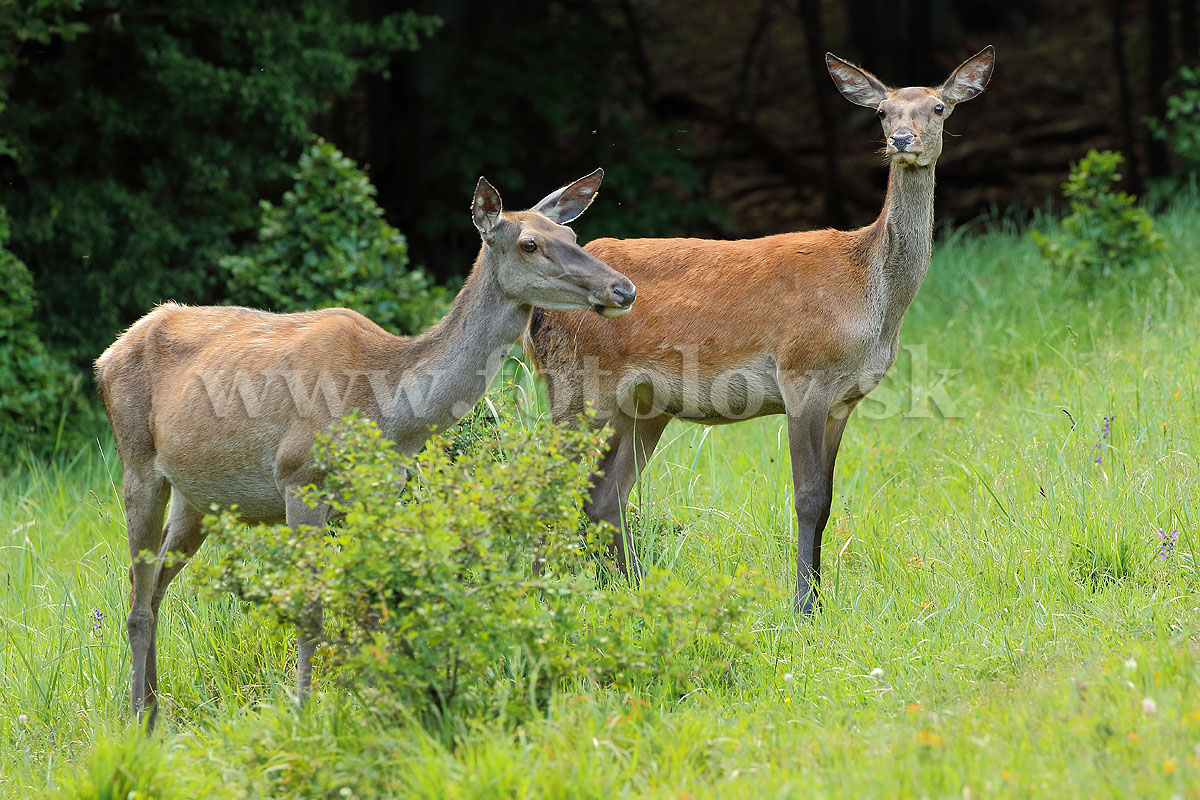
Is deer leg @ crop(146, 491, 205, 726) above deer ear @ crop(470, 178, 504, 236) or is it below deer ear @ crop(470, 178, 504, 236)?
below

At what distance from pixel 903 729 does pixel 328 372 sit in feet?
7.96

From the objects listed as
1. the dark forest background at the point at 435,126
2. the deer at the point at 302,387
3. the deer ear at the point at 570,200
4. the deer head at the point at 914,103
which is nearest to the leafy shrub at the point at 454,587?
the deer at the point at 302,387

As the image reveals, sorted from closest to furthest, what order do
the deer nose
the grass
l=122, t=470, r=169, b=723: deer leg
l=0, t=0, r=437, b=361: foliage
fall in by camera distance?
the grass → the deer nose → l=122, t=470, r=169, b=723: deer leg → l=0, t=0, r=437, b=361: foliage

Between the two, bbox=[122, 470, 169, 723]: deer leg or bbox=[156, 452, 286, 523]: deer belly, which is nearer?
bbox=[156, 452, 286, 523]: deer belly

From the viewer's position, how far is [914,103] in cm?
589

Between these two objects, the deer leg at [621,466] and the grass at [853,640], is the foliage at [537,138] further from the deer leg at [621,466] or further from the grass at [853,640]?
the deer leg at [621,466]

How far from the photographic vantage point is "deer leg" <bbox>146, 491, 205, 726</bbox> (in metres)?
5.36

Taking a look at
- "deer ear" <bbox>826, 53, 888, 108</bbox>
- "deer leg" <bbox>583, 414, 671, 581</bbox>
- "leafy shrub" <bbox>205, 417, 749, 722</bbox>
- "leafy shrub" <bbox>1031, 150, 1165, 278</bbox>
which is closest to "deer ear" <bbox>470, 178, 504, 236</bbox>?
"leafy shrub" <bbox>205, 417, 749, 722</bbox>

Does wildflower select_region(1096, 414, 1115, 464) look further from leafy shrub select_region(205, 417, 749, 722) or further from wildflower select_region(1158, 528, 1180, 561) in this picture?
leafy shrub select_region(205, 417, 749, 722)

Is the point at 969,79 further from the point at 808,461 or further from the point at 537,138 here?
the point at 537,138

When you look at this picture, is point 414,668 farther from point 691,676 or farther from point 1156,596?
point 1156,596

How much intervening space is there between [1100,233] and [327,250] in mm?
5468

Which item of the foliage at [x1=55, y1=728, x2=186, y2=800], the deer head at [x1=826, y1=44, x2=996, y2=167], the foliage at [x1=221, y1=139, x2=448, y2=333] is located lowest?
the foliage at [x1=55, y1=728, x2=186, y2=800]

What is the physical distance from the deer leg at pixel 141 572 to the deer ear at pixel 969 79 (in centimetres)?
399
